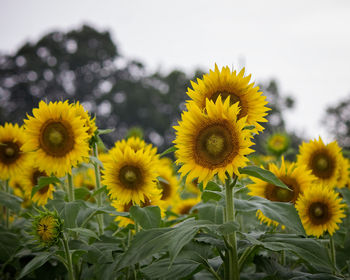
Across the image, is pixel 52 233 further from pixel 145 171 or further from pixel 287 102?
pixel 287 102

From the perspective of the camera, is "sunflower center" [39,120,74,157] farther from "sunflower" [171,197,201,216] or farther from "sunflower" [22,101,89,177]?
"sunflower" [171,197,201,216]

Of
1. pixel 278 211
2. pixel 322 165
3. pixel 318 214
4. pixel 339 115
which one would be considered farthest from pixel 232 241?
pixel 339 115

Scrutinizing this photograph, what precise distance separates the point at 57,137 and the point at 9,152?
3.08ft

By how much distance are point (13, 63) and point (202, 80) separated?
31.3 metres

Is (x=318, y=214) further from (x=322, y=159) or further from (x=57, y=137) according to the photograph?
(x=57, y=137)

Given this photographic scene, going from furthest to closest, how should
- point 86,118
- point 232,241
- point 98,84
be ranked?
point 98,84
point 86,118
point 232,241

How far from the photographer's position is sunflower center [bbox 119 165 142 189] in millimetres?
2375

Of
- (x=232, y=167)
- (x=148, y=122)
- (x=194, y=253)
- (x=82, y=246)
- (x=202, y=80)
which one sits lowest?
(x=194, y=253)

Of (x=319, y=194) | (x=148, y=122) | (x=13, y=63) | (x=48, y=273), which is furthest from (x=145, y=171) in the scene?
(x=13, y=63)

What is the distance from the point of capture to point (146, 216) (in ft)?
6.60

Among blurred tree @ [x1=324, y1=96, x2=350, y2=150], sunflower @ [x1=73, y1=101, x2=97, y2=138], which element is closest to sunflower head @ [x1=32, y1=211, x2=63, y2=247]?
sunflower @ [x1=73, y1=101, x2=97, y2=138]

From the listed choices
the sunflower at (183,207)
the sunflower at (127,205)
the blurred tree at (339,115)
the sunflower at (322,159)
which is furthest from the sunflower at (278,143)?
the blurred tree at (339,115)

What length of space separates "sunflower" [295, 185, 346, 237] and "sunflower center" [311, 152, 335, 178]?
0.64 m

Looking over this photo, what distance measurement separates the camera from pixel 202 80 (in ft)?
6.56
